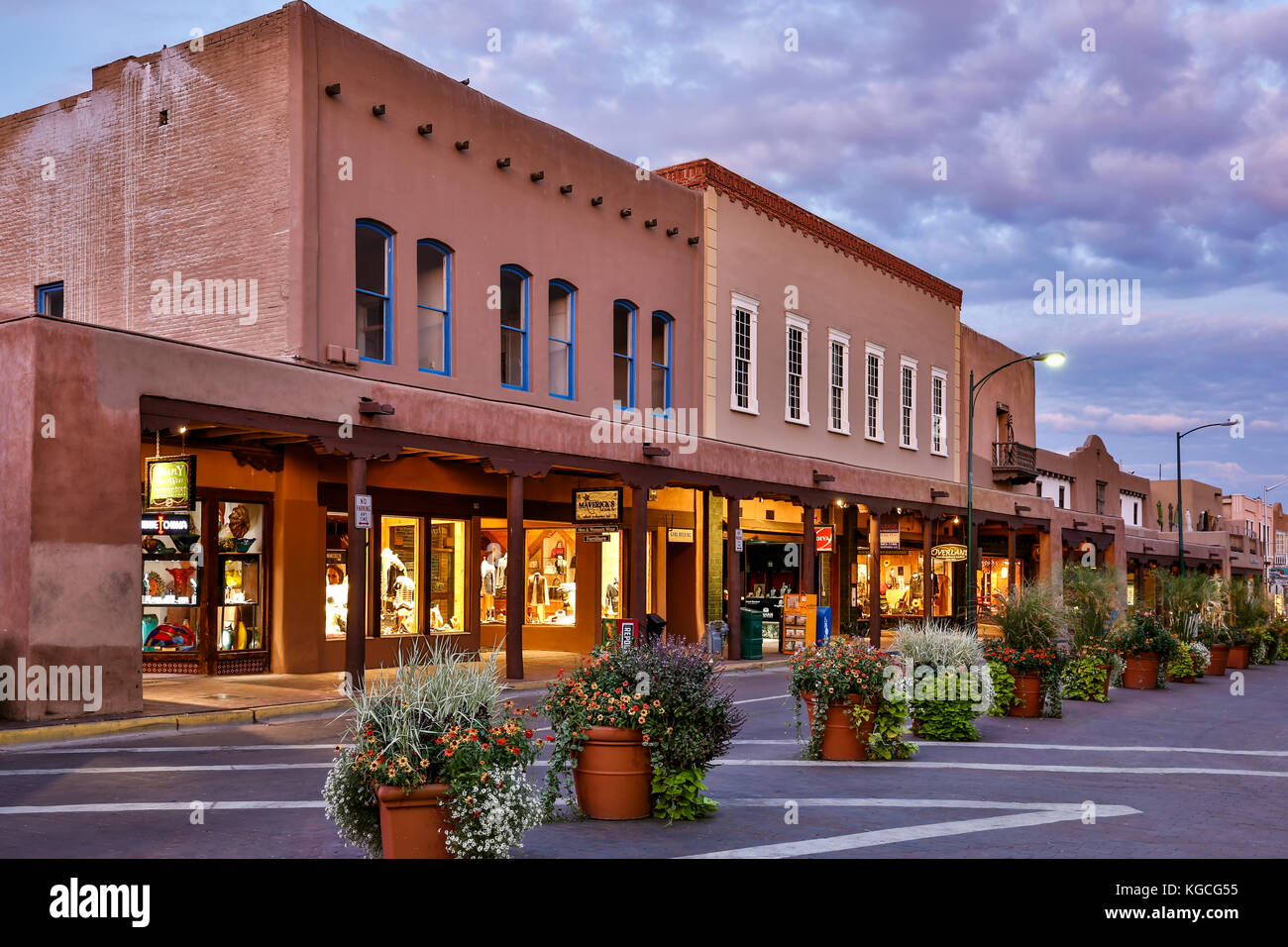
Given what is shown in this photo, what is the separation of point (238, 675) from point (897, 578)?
2996 cm

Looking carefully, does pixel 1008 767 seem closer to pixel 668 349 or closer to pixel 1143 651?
pixel 1143 651

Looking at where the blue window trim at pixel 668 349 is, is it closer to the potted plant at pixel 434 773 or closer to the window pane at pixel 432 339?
the window pane at pixel 432 339

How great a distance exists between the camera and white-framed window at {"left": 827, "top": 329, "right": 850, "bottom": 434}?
34531 millimetres

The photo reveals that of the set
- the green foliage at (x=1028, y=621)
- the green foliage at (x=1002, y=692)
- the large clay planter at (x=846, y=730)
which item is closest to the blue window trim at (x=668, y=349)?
the green foliage at (x=1028, y=621)

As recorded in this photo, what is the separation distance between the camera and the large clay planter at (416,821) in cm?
699

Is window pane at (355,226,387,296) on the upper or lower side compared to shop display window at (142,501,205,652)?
upper

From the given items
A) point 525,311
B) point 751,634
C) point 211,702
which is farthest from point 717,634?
point 211,702

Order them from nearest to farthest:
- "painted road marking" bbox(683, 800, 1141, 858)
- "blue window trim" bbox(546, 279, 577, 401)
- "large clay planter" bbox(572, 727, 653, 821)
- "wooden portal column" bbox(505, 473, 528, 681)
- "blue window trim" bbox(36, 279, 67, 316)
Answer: "painted road marking" bbox(683, 800, 1141, 858), "large clay planter" bbox(572, 727, 653, 821), "wooden portal column" bbox(505, 473, 528, 681), "blue window trim" bbox(36, 279, 67, 316), "blue window trim" bbox(546, 279, 577, 401)

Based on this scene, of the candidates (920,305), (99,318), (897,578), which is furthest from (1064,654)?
(897,578)

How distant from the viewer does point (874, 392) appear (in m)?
36.9

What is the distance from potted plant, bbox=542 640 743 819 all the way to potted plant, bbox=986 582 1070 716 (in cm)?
914

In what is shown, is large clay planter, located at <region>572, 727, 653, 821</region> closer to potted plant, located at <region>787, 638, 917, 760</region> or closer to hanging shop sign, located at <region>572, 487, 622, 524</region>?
potted plant, located at <region>787, 638, 917, 760</region>

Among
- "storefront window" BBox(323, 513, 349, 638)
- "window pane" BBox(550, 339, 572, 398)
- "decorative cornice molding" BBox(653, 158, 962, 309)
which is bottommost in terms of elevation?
"storefront window" BBox(323, 513, 349, 638)

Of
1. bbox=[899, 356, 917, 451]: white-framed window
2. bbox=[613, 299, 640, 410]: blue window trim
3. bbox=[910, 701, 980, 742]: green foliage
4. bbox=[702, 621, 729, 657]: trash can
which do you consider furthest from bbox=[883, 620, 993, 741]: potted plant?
bbox=[899, 356, 917, 451]: white-framed window
